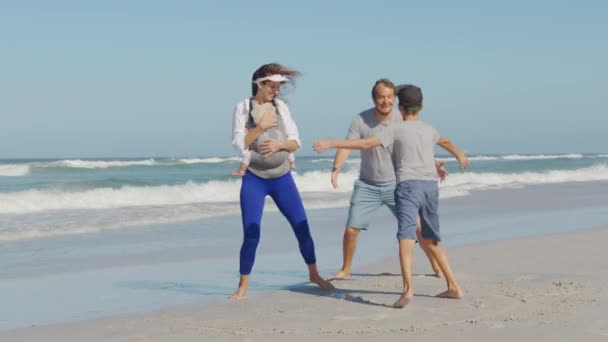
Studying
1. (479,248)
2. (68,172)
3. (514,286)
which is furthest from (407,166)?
(68,172)

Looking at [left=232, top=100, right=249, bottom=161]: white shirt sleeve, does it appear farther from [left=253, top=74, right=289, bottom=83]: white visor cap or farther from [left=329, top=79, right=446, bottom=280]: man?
[left=329, top=79, right=446, bottom=280]: man

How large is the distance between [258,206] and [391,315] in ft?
4.70

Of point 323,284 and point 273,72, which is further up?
point 273,72

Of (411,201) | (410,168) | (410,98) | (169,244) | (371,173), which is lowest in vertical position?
(169,244)

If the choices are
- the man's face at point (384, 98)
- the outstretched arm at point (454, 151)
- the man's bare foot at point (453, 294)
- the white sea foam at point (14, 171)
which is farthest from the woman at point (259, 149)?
the white sea foam at point (14, 171)

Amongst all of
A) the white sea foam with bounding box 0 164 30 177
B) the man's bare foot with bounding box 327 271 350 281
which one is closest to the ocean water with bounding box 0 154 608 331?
the man's bare foot with bounding box 327 271 350 281

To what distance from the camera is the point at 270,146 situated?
5590 mm

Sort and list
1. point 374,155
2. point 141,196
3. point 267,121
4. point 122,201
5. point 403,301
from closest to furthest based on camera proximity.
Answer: point 403,301 → point 267,121 → point 374,155 → point 122,201 → point 141,196

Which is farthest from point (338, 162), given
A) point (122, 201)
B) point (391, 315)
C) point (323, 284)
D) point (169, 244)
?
point (122, 201)

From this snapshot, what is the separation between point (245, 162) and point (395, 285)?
5.83ft

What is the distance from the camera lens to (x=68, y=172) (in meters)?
38.2

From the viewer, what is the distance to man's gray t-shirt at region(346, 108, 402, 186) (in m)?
6.43

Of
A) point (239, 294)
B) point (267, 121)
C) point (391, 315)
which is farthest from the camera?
point (239, 294)

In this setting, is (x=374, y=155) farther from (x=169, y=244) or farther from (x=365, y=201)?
(x=169, y=244)
